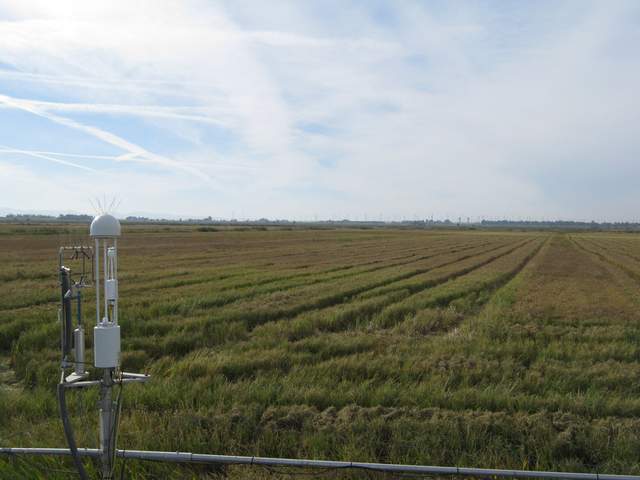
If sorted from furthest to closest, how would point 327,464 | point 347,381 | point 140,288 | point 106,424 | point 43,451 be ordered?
1. point 140,288
2. point 347,381
3. point 43,451
4. point 327,464
5. point 106,424

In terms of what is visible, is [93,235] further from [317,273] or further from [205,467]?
[317,273]

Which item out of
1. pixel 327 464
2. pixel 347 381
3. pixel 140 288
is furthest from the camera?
pixel 140 288

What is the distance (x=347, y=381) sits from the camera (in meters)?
7.71

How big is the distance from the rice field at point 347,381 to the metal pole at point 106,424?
344mm

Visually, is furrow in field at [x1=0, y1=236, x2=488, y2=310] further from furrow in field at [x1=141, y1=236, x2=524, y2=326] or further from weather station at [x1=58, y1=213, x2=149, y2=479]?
weather station at [x1=58, y1=213, x2=149, y2=479]

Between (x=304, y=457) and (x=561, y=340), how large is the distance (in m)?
8.44

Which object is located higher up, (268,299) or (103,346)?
(103,346)

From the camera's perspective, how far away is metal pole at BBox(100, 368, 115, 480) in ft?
12.8

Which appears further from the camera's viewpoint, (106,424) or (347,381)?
(347,381)

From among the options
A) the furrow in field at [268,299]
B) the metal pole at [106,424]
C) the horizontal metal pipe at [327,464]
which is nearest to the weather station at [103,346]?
the metal pole at [106,424]

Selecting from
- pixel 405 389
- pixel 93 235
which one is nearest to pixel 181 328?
pixel 405 389

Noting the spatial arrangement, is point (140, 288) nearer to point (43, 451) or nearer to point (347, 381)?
point (347, 381)

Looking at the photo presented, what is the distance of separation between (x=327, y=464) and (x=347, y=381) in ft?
10.7

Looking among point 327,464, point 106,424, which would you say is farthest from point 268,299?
point 106,424
